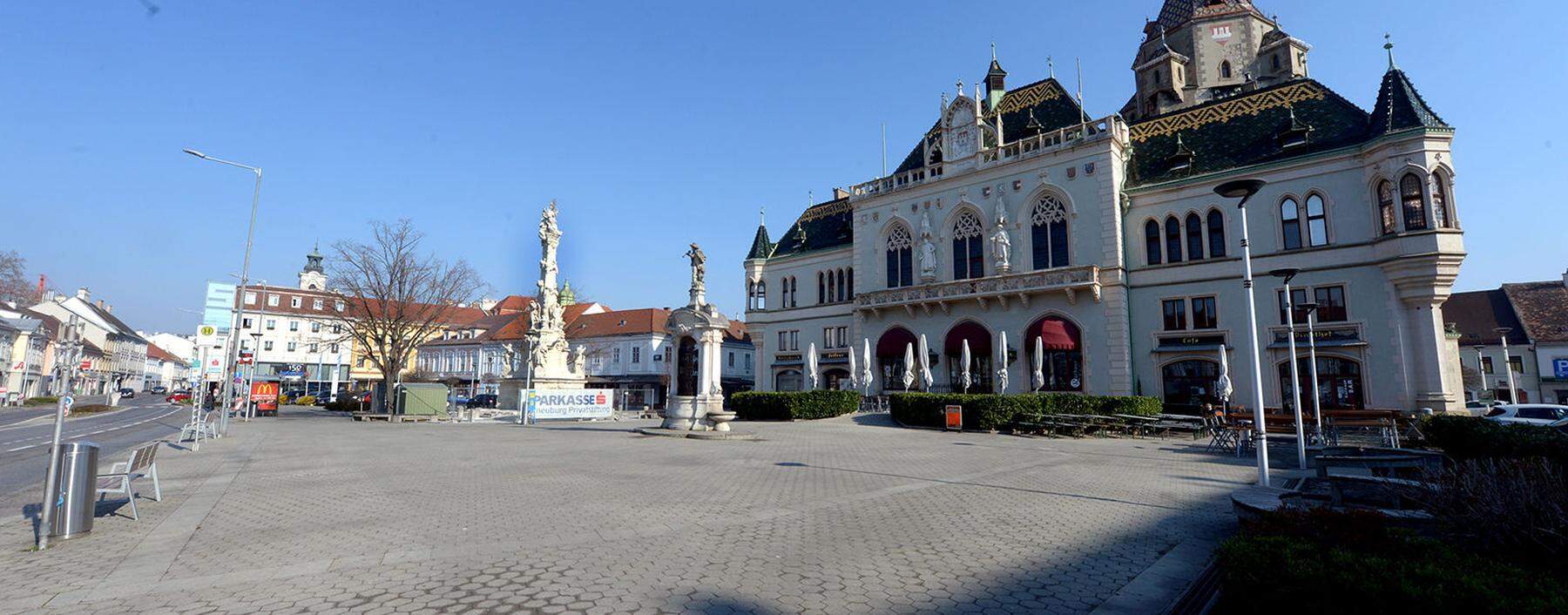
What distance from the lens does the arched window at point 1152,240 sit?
3177cm

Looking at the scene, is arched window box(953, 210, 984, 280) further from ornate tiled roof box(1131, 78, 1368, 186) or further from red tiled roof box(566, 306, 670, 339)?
red tiled roof box(566, 306, 670, 339)

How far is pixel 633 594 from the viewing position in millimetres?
4969

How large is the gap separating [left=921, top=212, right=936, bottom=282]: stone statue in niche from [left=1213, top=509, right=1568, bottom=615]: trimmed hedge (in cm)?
3259

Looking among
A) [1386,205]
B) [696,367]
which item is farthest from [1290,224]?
[696,367]

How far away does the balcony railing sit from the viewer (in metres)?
32.8

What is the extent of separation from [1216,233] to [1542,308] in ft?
129

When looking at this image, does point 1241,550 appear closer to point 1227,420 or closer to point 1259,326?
point 1227,420

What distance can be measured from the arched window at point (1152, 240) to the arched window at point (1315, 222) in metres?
5.51

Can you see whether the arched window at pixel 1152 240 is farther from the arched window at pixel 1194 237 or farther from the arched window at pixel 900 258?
the arched window at pixel 900 258

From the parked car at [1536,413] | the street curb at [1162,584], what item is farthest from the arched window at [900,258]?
the street curb at [1162,584]

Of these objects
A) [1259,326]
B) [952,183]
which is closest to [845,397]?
[952,183]

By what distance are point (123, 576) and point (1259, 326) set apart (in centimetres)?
3403

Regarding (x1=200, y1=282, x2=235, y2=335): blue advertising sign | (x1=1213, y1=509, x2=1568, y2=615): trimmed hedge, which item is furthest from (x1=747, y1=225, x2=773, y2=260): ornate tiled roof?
(x1=1213, y1=509, x2=1568, y2=615): trimmed hedge

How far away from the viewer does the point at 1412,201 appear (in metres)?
25.3
